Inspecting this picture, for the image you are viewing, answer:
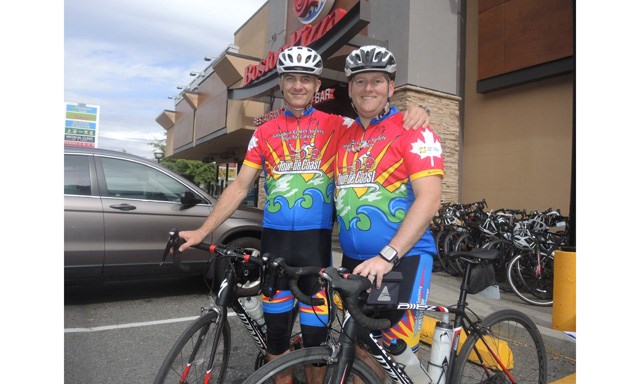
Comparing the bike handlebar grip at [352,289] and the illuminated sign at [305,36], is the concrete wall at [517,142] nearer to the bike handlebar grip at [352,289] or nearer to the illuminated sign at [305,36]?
the illuminated sign at [305,36]

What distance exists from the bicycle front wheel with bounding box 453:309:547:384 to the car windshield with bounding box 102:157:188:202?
13.3ft

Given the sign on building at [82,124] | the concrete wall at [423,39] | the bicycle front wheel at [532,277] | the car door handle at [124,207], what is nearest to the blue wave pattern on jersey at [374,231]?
the car door handle at [124,207]

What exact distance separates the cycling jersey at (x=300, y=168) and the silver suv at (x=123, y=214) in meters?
2.87

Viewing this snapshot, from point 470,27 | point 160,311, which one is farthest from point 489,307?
point 470,27

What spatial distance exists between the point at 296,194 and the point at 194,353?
3.24 feet

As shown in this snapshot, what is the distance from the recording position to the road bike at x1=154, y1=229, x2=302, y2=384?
87.9 inches

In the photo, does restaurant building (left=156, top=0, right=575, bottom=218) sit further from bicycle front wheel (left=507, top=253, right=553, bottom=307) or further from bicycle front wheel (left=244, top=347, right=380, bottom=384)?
bicycle front wheel (left=244, top=347, right=380, bottom=384)

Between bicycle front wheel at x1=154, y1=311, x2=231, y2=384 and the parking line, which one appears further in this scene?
the parking line

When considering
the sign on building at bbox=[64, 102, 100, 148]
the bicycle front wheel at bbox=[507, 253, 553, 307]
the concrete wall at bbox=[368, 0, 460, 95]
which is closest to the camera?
the bicycle front wheel at bbox=[507, 253, 553, 307]

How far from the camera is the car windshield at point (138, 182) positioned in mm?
5121

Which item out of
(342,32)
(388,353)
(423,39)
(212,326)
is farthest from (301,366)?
(423,39)

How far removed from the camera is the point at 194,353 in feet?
7.56

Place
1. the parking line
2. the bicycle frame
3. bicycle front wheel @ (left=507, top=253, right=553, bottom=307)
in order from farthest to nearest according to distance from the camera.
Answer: bicycle front wheel @ (left=507, top=253, right=553, bottom=307)
the parking line
the bicycle frame

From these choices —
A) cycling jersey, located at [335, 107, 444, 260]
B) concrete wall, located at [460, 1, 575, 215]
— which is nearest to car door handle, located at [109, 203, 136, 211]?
cycling jersey, located at [335, 107, 444, 260]
